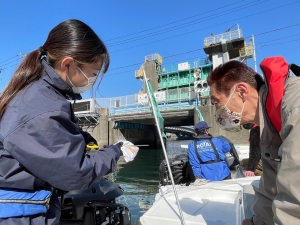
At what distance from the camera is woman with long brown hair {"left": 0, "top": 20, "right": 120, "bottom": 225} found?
100cm

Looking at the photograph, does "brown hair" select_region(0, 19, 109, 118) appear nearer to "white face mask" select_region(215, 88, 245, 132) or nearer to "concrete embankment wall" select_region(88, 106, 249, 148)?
"white face mask" select_region(215, 88, 245, 132)

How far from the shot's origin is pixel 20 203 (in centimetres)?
104

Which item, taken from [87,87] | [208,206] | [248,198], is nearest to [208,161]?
[208,206]

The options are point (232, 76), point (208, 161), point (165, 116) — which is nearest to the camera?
point (232, 76)

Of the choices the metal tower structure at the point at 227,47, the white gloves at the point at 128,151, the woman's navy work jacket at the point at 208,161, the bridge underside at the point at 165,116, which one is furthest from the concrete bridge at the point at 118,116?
the white gloves at the point at 128,151

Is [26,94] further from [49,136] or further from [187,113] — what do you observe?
[187,113]

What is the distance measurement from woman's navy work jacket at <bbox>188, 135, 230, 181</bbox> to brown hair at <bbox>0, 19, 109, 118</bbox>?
3.63 metres

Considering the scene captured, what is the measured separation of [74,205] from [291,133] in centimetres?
196

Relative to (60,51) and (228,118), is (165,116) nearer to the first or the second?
(228,118)

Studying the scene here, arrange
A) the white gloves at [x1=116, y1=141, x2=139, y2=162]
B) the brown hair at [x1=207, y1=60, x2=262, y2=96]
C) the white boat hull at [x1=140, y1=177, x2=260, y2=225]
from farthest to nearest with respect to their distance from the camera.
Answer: the white boat hull at [x1=140, y1=177, x2=260, y2=225]
the white gloves at [x1=116, y1=141, x2=139, y2=162]
the brown hair at [x1=207, y1=60, x2=262, y2=96]

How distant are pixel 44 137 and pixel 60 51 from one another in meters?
0.50

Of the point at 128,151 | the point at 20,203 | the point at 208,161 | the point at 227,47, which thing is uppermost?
the point at 227,47

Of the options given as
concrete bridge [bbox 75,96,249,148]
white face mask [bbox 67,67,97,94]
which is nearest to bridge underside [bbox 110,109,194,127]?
concrete bridge [bbox 75,96,249,148]

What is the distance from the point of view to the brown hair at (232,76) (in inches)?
52.1
